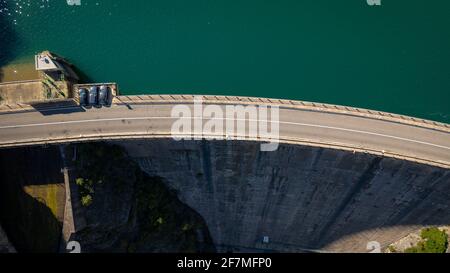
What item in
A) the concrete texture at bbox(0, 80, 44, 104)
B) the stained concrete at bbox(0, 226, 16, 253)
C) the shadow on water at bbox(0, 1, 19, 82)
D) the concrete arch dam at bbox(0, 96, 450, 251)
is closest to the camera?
the concrete arch dam at bbox(0, 96, 450, 251)

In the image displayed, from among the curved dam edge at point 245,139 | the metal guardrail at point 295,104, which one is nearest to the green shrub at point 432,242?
the curved dam edge at point 245,139

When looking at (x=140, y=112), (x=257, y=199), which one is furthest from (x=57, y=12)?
(x=257, y=199)

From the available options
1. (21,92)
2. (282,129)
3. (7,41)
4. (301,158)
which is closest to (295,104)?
(282,129)

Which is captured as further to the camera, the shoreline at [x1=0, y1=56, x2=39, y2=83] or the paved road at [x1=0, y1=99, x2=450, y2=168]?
the shoreline at [x1=0, y1=56, x2=39, y2=83]

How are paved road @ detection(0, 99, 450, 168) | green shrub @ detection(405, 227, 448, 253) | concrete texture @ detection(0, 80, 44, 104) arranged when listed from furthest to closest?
green shrub @ detection(405, 227, 448, 253) → concrete texture @ detection(0, 80, 44, 104) → paved road @ detection(0, 99, 450, 168)

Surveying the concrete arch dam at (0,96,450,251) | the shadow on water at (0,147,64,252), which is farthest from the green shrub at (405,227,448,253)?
the shadow on water at (0,147,64,252)

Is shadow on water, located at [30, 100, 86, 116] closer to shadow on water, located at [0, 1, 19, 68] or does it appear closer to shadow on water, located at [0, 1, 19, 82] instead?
shadow on water, located at [0, 1, 19, 82]

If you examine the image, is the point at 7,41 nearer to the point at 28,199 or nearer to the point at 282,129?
the point at 28,199
